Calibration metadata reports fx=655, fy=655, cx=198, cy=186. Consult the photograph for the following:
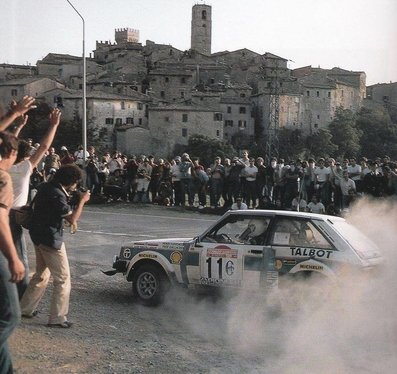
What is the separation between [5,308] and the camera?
486 centimetres

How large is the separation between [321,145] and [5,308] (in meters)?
113

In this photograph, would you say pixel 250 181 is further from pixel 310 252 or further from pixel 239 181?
pixel 310 252

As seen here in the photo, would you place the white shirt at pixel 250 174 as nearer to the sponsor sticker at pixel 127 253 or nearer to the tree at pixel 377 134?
the sponsor sticker at pixel 127 253

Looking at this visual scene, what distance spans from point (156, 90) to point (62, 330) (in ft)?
364

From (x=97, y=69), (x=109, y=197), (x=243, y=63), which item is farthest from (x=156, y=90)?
(x=109, y=197)

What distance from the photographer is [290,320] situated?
26.9 ft

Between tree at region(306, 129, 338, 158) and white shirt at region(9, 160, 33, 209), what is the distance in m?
108

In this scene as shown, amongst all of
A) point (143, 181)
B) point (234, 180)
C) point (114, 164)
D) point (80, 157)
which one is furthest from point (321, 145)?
point (234, 180)

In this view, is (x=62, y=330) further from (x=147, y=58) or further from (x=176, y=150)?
(x=147, y=58)

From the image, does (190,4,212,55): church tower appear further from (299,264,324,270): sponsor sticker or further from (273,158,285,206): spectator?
(299,264,324,270): sponsor sticker

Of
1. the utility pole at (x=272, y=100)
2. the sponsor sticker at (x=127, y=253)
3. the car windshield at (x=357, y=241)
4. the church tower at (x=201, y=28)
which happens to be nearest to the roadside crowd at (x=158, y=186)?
the sponsor sticker at (x=127, y=253)

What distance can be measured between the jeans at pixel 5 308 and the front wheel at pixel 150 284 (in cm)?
416

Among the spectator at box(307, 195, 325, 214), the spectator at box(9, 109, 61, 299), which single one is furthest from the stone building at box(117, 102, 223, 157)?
the spectator at box(9, 109, 61, 299)

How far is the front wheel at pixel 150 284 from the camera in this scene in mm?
9039
